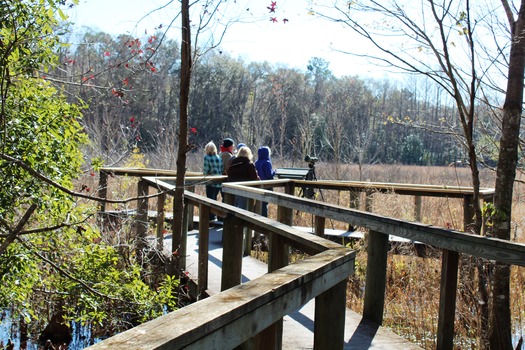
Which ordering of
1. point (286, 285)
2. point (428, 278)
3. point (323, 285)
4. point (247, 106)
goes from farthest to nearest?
point (247, 106) < point (428, 278) < point (323, 285) < point (286, 285)

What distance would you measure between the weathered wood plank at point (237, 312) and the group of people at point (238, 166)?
6.14m

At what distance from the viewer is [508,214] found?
464 centimetres

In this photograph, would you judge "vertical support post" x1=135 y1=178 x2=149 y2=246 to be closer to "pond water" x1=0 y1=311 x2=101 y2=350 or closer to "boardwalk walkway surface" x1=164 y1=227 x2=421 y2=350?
"pond water" x1=0 y1=311 x2=101 y2=350

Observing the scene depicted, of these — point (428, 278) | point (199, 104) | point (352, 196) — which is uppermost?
point (199, 104)

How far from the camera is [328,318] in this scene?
2.37 metres

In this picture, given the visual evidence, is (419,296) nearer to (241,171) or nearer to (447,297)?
(447,297)

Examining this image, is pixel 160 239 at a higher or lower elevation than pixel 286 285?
lower

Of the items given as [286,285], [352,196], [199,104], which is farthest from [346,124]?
[286,285]

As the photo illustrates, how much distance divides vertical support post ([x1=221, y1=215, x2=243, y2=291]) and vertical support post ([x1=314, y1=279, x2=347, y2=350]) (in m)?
1.76

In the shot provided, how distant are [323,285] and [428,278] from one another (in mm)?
4619

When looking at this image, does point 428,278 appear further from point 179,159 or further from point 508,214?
point 179,159

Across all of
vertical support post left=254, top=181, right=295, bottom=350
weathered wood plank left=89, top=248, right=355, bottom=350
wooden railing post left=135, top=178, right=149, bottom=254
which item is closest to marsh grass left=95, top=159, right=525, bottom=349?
wooden railing post left=135, top=178, right=149, bottom=254

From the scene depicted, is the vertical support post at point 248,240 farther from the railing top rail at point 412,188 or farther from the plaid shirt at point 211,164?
the plaid shirt at point 211,164

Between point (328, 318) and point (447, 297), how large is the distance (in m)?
1.32
